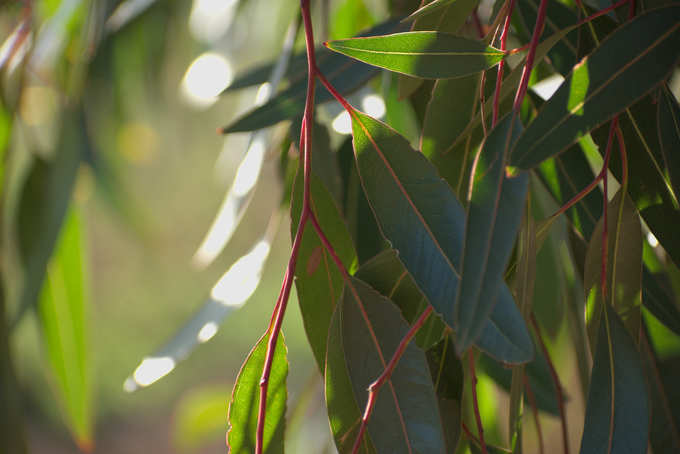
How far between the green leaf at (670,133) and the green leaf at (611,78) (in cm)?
4

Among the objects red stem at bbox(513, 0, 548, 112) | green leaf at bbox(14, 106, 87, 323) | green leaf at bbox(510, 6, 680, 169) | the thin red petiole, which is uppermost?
green leaf at bbox(14, 106, 87, 323)

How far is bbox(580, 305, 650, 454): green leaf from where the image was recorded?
301mm

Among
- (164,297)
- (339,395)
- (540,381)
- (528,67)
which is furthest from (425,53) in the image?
(164,297)

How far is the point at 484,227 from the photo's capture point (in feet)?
0.77

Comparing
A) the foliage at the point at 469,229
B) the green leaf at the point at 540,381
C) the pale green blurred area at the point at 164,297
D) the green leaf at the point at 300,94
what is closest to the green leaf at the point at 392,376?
the foliage at the point at 469,229

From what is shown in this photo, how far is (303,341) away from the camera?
12.1 feet

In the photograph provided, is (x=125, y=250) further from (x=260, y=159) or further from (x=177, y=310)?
(x=260, y=159)

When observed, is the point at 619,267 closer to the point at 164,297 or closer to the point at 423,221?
the point at 423,221

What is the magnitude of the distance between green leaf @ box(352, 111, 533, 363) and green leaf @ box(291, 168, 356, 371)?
8cm

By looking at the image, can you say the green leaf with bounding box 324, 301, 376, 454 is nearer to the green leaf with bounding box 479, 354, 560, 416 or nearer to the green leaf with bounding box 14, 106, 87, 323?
the green leaf with bounding box 479, 354, 560, 416

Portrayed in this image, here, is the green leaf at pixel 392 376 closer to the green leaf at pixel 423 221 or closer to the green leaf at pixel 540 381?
the green leaf at pixel 423 221

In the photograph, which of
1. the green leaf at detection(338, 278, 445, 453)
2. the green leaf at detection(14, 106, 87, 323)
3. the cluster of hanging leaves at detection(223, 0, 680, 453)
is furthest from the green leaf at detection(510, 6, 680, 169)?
the green leaf at detection(14, 106, 87, 323)

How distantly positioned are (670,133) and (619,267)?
0.07 m

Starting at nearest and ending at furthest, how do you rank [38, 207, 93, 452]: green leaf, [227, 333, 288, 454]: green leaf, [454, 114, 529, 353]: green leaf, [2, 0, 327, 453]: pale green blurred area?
[454, 114, 529, 353]: green leaf, [227, 333, 288, 454]: green leaf, [38, 207, 93, 452]: green leaf, [2, 0, 327, 453]: pale green blurred area
